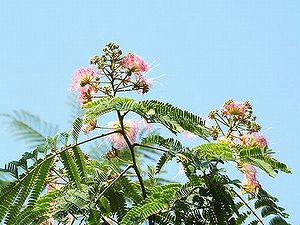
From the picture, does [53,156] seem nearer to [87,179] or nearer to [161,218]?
[87,179]

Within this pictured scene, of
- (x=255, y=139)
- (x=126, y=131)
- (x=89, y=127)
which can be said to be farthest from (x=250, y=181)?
(x=89, y=127)

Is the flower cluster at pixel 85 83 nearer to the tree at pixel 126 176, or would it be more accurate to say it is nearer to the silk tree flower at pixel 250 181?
the tree at pixel 126 176

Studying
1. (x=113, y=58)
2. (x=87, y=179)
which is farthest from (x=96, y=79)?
(x=87, y=179)

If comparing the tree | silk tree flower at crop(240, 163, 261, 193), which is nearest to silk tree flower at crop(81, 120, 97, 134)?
the tree

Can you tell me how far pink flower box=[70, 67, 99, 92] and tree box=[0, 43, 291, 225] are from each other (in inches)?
2.7

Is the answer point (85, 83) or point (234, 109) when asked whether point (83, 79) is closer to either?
point (85, 83)

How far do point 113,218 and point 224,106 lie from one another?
857 millimetres

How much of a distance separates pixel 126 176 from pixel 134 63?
0.54m

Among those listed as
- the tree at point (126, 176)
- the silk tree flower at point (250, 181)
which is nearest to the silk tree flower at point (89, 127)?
the tree at point (126, 176)

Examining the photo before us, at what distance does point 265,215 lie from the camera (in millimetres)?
2801

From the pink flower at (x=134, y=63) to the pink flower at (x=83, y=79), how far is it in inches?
6.1

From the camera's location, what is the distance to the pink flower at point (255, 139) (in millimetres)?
3057

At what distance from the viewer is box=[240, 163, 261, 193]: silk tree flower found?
2793 millimetres

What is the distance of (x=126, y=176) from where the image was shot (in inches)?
113
